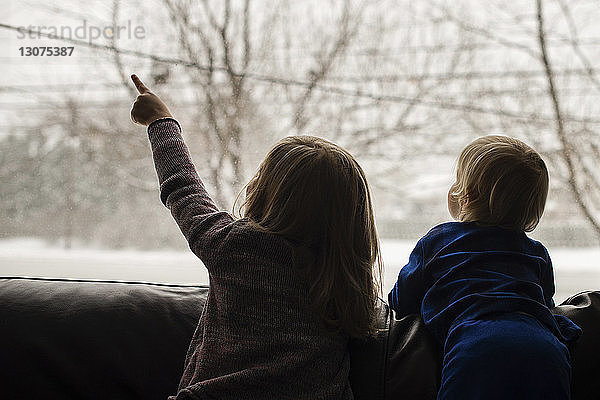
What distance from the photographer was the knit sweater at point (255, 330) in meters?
1.24

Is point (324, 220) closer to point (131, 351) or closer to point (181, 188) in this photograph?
point (181, 188)

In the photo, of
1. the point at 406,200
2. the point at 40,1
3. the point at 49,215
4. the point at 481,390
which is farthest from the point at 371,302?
the point at 40,1

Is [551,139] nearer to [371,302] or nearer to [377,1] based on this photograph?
[377,1]

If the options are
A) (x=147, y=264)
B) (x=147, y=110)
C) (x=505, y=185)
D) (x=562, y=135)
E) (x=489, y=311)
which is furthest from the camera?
(x=147, y=264)

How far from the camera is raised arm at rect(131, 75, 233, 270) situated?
1.33 m

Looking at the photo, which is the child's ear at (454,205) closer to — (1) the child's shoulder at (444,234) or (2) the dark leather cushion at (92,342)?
(1) the child's shoulder at (444,234)

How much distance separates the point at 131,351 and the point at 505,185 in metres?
0.82

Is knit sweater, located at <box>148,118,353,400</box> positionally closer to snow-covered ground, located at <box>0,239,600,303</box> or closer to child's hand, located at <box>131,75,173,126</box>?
child's hand, located at <box>131,75,173,126</box>

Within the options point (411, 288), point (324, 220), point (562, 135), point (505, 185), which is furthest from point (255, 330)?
point (562, 135)

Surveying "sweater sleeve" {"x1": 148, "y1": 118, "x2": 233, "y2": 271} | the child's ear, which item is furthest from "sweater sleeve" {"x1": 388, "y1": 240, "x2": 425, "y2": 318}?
"sweater sleeve" {"x1": 148, "y1": 118, "x2": 233, "y2": 271}

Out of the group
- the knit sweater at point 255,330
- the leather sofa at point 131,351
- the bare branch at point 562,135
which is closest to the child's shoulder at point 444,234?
the leather sofa at point 131,351

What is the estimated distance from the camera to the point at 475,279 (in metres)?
1.32

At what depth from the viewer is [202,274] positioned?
195 cm

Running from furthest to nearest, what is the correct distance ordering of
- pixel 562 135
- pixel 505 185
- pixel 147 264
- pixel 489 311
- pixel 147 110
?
pixel 147 264, pixel 562 135, pixel 147 110, pixel 505 185, pixel 489 311
